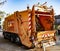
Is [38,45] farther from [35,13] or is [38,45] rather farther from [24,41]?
Answer: [35,13]

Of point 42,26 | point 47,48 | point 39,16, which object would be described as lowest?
point 47,48

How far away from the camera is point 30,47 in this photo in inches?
361

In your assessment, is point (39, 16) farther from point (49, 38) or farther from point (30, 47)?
point (30, 47)

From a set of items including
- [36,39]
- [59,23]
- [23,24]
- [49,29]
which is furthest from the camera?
[59,23]

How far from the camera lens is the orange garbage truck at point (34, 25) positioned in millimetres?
8992

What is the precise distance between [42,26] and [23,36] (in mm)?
1689

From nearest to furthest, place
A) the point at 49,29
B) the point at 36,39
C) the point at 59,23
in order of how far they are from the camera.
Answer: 1. the point at 36,39
2. the point at 49,29
3. the point at 59,23

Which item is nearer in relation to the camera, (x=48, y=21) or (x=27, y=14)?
(x=27, y=14)

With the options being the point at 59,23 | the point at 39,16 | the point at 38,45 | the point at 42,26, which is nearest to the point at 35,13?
the point at 39,16

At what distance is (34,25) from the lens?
8.97 m

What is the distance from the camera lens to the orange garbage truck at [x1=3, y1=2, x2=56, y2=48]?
354 inches

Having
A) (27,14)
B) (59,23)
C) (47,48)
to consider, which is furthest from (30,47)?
(59,23)

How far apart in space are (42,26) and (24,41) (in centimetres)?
183

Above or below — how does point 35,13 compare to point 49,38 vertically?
above
